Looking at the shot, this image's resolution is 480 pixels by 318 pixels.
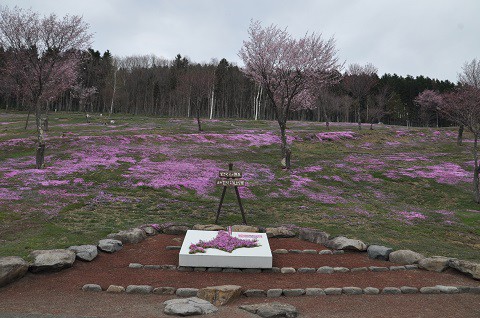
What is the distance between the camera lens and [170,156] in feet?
127

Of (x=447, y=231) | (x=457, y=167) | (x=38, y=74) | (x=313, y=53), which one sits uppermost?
(x=313, y=53)

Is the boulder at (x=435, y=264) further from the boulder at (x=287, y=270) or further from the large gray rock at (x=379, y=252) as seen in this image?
the boulder at (x=287, y=270)

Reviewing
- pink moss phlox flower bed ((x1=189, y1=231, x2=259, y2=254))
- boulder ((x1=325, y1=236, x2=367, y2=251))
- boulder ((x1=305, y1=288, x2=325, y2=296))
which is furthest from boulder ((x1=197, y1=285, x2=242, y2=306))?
boulder ((x1=325, y1=236, x2=367, y2=251))

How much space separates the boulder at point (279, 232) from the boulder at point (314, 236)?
2.18 feet

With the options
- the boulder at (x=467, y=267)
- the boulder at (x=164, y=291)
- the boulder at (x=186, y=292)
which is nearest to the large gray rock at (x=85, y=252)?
the boulder at (x=164, y=291)

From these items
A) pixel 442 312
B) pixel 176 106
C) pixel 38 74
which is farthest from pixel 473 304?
pixel 176 106

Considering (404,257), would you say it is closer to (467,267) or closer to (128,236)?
(467,267)

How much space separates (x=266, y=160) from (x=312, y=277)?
27.7 m

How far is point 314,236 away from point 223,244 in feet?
18.9

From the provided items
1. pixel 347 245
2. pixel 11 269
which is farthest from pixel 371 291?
pixel 11 269

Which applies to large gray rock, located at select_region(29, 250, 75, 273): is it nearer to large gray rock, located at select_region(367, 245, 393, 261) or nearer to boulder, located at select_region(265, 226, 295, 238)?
boulder, located at select_region(265, 226, 295, 238)

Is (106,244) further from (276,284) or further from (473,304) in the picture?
(473,304)

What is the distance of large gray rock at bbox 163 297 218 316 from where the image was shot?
1000cm

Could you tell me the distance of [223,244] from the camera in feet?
50.9
